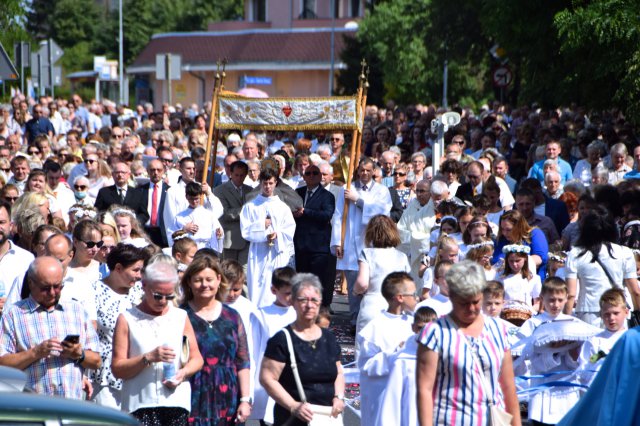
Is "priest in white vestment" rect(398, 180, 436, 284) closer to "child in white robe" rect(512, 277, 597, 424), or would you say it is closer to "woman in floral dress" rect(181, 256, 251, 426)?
"child in white robe" rect(512, 277, 597, 424)

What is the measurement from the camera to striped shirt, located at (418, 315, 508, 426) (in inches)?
253

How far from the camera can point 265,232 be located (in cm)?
1421

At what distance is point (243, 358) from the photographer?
7641mm

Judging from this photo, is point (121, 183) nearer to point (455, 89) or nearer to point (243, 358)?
point (243, 358)

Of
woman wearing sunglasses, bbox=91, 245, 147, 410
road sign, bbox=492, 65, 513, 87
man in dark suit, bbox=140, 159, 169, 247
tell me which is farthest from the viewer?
road sign, bbox=492, 65, 513, 87

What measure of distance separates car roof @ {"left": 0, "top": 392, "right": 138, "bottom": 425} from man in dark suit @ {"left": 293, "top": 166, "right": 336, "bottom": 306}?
31.8 feet

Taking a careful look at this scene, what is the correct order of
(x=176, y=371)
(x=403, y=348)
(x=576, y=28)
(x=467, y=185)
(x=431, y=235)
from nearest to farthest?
(x=176, y=371) < (x=403, y=348) < (x=431, y=235) < (x=467, y=185) < (x=576, y=28)

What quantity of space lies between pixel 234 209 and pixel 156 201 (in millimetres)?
925

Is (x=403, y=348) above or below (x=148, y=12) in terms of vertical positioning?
below

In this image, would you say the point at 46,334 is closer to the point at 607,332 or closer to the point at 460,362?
the point at 460,362

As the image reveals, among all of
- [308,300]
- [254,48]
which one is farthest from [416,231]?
[254,48]

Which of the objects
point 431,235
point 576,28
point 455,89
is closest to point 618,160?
point 576,28

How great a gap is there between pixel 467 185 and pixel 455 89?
131 feet

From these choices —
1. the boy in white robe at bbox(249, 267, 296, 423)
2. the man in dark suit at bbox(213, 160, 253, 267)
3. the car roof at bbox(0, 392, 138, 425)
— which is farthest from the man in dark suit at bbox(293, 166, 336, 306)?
the car roof at bbox(0, 392, 138, 425)
